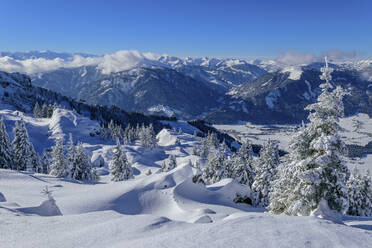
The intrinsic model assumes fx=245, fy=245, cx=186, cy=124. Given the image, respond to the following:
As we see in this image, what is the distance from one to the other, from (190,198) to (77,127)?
9734 centimetres

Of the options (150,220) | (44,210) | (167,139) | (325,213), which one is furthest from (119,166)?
(167,139)

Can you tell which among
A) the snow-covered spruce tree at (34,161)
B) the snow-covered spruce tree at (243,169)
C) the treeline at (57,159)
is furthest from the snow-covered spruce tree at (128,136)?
the snow-covered spruce tree at (243,169)

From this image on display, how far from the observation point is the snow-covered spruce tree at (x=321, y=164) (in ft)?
52.9

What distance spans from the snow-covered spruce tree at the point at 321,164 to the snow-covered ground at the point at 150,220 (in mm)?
2637

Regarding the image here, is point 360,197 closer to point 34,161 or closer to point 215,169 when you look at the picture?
point 215,169

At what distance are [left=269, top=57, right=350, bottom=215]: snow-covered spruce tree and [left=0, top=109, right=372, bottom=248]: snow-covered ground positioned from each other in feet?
8.65

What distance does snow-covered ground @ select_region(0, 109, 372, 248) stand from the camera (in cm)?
949

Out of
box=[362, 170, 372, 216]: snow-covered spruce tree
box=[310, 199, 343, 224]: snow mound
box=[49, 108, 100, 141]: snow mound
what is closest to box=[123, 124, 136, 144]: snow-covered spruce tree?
box=[49, 108, 100, 141]: snow mound

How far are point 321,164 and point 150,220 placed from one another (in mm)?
11566

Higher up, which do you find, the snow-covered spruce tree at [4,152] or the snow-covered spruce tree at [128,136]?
the snow-covered spruce tree at [4,152]

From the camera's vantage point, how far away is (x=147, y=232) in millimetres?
→ 10828

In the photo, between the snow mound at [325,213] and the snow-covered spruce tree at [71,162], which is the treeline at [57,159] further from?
the snow mound at [325,213]

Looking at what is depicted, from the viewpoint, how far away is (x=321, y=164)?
1609cm

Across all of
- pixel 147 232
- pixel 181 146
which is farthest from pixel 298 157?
pixel 181 146
